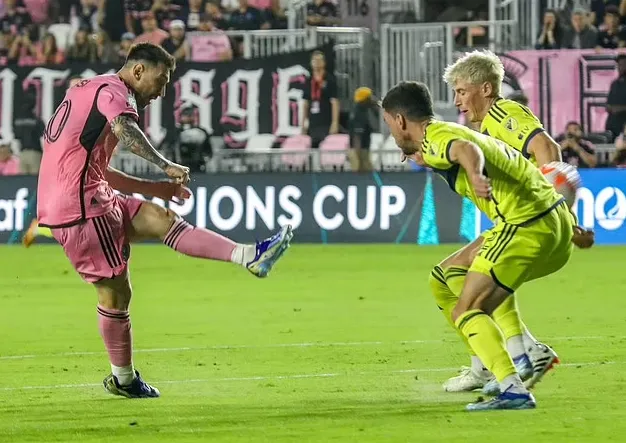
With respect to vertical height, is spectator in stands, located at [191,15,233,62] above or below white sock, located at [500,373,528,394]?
above

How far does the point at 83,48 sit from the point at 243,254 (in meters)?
18.9

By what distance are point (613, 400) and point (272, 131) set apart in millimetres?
16966

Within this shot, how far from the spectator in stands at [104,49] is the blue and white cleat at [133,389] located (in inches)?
728

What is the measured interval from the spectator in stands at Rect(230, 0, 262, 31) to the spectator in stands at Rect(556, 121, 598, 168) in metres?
6.71

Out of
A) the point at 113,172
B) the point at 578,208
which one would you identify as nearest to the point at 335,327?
the point at 113,172

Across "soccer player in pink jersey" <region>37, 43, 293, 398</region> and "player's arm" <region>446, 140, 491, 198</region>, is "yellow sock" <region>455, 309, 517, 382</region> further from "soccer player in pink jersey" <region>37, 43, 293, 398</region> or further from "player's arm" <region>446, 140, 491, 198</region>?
"soccer player in pink jersey" <region>37, 43, 293, 398</region>

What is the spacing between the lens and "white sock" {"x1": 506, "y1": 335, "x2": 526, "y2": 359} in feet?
26.2

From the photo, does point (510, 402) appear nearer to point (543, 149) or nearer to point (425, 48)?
point (543, 149)

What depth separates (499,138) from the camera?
8320 millimetres

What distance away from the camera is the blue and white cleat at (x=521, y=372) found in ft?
25.7

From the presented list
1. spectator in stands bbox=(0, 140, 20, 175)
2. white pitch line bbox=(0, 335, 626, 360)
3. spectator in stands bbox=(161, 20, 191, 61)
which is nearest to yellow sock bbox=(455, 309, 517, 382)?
white pitch line bbox=(0, 335, 626, 360)

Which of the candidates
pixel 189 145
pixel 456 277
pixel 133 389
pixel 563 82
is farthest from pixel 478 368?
pixel 189 145

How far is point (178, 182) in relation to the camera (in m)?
7.96

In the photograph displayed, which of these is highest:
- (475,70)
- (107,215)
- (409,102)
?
(475,70)
